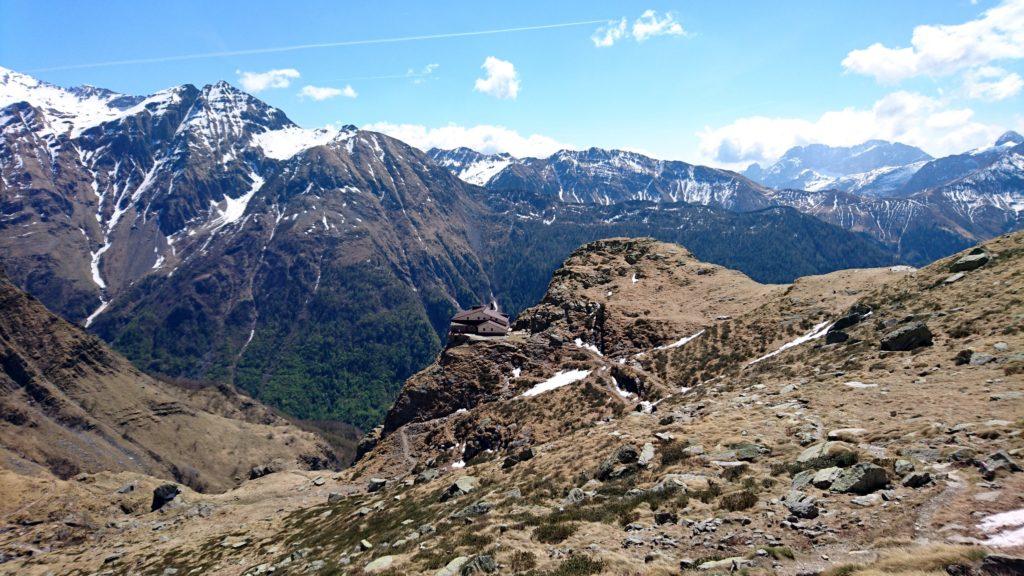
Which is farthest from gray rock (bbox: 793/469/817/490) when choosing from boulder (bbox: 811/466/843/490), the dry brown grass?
the dry brown grass

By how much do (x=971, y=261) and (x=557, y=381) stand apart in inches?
1528

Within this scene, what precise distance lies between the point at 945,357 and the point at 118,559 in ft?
232

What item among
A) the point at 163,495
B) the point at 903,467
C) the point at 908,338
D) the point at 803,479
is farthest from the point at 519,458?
the point at 163,495

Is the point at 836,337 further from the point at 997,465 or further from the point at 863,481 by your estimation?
the point at 863,481

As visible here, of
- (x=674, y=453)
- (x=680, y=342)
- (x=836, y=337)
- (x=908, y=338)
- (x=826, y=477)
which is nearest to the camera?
(x=826, y=477)

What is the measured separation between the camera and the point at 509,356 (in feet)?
208

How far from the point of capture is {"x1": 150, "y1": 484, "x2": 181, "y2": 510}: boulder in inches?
2921

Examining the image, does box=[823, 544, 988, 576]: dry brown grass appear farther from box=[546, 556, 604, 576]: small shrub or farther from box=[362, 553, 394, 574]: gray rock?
box=[362, 553, 394, 574]: gray rock

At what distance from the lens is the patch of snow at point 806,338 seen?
46031 mm

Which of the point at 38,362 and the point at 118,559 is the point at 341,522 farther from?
the point at 38,362

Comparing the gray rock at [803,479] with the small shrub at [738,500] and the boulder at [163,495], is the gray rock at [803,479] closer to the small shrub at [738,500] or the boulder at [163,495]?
the small shrub at [738,500]

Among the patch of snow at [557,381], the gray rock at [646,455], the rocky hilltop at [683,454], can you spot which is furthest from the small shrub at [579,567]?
the patch of snow at [557,381]

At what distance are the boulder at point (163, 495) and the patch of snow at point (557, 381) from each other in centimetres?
5761

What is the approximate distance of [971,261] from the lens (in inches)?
1644
